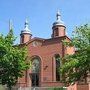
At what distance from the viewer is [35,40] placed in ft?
164

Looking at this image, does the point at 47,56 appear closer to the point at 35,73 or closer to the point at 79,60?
the point at 35,73

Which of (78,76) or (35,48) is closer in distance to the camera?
(78,76)

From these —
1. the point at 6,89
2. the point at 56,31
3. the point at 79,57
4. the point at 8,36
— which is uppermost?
the point at 56,31

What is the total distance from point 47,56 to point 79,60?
816 inches

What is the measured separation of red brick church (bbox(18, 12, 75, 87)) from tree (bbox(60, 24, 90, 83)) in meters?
16.5

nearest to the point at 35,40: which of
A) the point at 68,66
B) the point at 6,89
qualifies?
the point at 6,89

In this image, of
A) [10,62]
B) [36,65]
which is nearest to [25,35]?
[36,65]

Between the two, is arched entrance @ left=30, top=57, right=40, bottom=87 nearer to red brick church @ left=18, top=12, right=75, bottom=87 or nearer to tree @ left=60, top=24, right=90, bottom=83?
red brick church @ left=18, top=12, right=75, bottom=87

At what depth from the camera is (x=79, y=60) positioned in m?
27.3

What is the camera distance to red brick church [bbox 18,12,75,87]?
46344mm

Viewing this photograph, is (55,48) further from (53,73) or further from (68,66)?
(68,66)

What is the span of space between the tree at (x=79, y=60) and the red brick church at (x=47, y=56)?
1655cm

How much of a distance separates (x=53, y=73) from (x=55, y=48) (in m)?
3.91

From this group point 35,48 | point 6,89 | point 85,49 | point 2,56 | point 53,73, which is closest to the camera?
point 85,49
